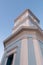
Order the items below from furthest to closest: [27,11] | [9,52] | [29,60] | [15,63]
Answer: [27,11] < [9,52] < [15,63] < [29,60]

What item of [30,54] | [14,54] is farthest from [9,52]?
[30,54]

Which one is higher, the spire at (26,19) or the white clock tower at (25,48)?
the spire at (26,19)

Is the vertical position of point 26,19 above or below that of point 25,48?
above

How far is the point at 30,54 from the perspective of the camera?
6066mm

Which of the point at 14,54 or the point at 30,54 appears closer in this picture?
the point at 30,54

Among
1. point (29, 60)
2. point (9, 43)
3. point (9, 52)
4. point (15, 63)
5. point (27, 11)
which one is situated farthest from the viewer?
point (27, 11)

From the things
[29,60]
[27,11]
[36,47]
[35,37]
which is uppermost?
[27,11]

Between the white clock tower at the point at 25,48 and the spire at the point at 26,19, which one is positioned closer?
the white clock tower at the point at 25,48

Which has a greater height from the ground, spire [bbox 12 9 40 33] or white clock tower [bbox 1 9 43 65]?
spire [bbox 12 9 40 33]

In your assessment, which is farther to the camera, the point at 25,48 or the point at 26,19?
the point at 26,19

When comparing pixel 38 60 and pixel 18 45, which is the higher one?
pixel 18 45

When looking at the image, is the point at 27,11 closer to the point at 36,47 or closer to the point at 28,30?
the point at 28,30

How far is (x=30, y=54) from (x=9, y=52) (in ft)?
5.76

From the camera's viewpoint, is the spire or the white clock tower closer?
the white clock tower
